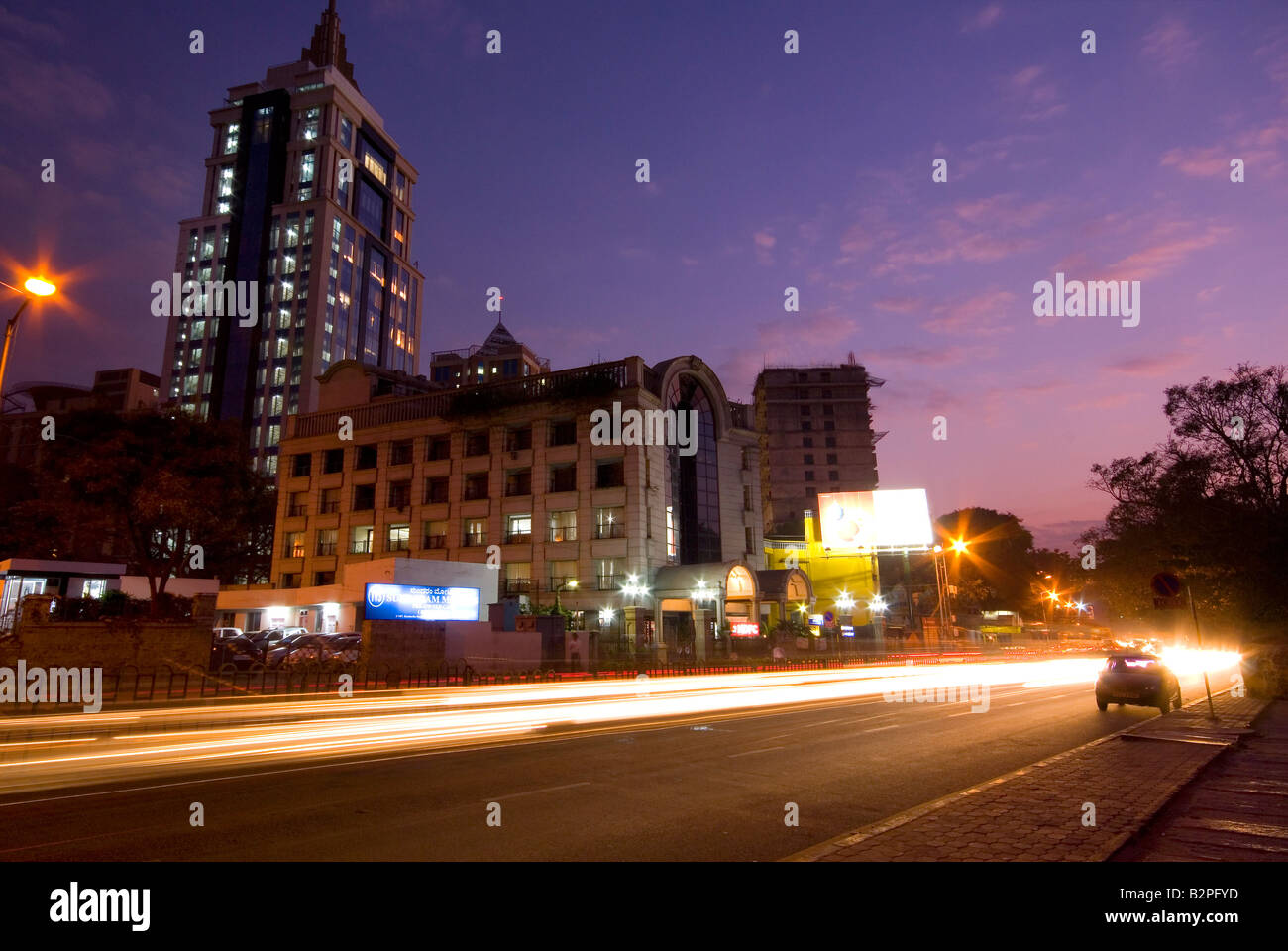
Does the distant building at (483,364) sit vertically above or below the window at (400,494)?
above

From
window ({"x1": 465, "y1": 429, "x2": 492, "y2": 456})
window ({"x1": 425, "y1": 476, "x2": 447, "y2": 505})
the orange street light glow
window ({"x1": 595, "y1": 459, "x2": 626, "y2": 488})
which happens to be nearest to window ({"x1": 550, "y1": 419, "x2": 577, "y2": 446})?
window ({"x1": 595, "y1": 459, "x2": 626, "y2": 488})

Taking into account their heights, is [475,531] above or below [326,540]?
above

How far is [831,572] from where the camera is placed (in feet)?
220

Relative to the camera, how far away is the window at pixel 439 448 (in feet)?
182

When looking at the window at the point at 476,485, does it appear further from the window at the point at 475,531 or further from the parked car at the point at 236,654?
the parked car at the point at 236,654

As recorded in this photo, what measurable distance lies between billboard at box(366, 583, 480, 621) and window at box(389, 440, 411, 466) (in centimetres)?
2787

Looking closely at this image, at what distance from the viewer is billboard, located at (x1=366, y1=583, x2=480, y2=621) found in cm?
2741

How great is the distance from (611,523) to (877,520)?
72.0 feet

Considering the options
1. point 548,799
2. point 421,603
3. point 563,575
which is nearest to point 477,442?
point 563,575

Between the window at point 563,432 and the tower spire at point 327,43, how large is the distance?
108 meters

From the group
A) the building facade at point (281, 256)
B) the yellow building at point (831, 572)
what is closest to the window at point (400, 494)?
the yellow building at point (831, 572)

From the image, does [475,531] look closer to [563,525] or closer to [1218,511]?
[563,525]
